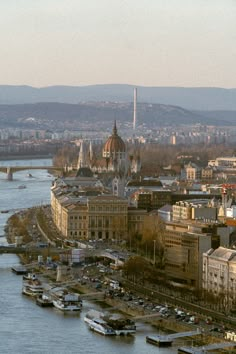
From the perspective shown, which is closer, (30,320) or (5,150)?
(30,320)

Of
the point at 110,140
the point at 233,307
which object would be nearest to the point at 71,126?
the point at 110,140

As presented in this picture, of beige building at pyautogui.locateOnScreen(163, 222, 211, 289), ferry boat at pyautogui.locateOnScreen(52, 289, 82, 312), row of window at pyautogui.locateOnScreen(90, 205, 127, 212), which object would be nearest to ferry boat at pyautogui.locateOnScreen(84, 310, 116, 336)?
ferry boat at pyautogui.locateOnScreen(52, 289, 82, 312)

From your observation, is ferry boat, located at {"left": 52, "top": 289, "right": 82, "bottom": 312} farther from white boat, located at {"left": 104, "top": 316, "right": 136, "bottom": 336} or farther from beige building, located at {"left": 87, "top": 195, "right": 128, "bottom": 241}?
beige building, located at {"left": 87, "top": 195, "right": 128, "bottom": 241}

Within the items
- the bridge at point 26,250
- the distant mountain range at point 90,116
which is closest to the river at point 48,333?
the bridge at point 26,250

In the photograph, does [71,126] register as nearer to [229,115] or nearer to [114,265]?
[229,115]

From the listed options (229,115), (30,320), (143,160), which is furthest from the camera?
(229,115)

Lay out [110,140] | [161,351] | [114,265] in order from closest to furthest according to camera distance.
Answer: [161,351] < [114,265] < [110,140]
